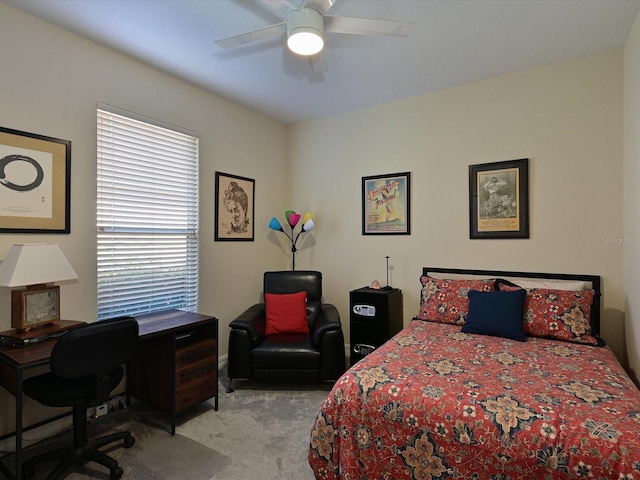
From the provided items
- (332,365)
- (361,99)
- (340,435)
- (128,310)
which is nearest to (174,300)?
(128,310)

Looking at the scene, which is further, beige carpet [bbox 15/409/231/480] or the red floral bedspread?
beige carpet [bbox 15/409/231/480]

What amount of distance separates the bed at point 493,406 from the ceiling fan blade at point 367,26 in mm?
1928

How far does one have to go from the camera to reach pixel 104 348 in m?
1.86

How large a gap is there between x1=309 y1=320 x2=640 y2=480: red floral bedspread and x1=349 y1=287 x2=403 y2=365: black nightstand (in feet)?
3.72

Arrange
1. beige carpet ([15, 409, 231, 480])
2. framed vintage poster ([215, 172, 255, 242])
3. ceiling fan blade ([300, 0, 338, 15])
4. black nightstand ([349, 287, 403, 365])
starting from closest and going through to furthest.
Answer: ceiling fan blade ([300, 0, 338, 15]), beige carpet ([15, 409, 231, 480]), black nightstand ([349, 287, 403, 365]), framed vintage poster ([215, 172, 255, 242])

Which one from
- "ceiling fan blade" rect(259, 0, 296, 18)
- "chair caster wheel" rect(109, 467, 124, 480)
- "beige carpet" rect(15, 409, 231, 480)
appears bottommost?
"beige carpet" rect(15, 409, 231, 480)

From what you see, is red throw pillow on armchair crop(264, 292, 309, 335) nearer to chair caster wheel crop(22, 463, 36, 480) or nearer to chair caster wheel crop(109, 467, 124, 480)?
chair caster wheel crop(109, 467, 124, 480)

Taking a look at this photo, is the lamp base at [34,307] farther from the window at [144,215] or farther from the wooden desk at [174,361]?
the window at [144,215]

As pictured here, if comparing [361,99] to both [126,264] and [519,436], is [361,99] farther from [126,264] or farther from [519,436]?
[519,436]

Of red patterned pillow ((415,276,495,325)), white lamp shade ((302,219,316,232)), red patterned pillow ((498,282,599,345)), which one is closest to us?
red patterned pillow ((498,282,599,345))

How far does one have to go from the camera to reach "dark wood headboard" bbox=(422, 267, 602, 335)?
8.76 ft

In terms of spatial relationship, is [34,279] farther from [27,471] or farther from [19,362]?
[27,471]

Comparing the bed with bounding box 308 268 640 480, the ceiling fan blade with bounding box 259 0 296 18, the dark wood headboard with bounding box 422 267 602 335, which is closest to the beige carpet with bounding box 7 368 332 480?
the bed with bounding box 308 268 640 480

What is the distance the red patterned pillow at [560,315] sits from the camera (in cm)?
238
